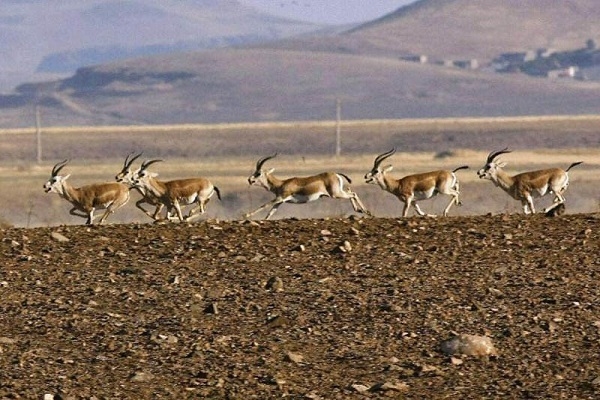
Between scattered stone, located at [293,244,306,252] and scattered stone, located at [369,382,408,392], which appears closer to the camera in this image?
scattered stone, located at [369,382,408,392]

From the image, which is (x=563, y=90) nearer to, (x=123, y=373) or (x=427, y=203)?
(x=427, y=203)

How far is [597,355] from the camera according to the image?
855cm

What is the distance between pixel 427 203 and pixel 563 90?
439ft

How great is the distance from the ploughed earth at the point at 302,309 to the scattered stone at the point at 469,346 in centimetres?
6

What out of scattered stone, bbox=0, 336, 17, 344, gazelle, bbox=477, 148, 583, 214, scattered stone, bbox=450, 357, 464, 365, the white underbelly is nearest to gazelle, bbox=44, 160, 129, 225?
the white underbelly

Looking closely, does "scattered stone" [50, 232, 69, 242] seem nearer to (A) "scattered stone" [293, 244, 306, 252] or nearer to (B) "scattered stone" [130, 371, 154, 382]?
(A) "scattered stone" [293, 244, 306, 252]

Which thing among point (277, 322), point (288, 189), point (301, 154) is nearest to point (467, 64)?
point (301, 154)

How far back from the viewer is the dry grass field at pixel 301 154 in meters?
36.9

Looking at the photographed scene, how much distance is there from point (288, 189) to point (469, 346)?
35.3ft

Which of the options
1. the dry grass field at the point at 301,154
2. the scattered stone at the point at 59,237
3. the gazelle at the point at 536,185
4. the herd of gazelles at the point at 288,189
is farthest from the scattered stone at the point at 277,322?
the dry grass field at the point at 301,154

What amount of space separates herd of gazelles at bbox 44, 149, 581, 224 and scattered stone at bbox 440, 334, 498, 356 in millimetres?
8704

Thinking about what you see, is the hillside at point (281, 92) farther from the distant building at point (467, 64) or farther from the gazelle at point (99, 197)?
the gazelle at point (99, 197)

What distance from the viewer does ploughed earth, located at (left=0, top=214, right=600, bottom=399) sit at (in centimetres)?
826

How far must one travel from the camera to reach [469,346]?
8.66m
